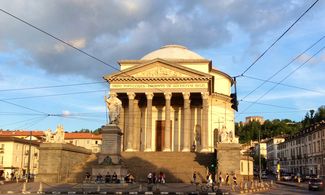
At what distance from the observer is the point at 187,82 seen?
6022cm

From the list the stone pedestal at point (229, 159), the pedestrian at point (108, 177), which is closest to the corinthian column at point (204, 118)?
the stone pedestal at point (229, 159)

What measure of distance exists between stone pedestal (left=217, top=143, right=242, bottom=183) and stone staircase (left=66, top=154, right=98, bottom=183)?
1359 cm

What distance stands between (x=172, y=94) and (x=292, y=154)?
63.8 m

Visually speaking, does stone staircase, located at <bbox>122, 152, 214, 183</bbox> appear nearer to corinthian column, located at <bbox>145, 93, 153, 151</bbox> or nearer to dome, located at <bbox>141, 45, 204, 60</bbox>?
corinthian column, located at <bbox>145, 93, 153, 151</bbox>

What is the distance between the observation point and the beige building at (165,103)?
59.8 meters

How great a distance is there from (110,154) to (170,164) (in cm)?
1754

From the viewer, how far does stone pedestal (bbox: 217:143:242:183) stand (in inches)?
1841

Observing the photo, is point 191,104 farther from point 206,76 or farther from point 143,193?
point 143,193

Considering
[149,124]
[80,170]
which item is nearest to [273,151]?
[149,124]

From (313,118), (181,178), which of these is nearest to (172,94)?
(181,178)

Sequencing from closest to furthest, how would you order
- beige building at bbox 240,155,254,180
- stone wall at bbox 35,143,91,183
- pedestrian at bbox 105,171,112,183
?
pedestrian at bbox 105,171,112,183 < stone wall at bbox 35,143,91,183 < beige building at bbox 240,155,254,180

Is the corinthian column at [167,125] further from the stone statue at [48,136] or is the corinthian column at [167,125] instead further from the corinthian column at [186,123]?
the stone statue at [48,136]

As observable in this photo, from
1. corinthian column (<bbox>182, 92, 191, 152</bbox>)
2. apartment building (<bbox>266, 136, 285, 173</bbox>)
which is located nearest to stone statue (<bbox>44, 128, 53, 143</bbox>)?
corinthian column (<bbox>182, 92, 191, 152</bbox>)

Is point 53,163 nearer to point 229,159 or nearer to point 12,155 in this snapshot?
point 229,159
